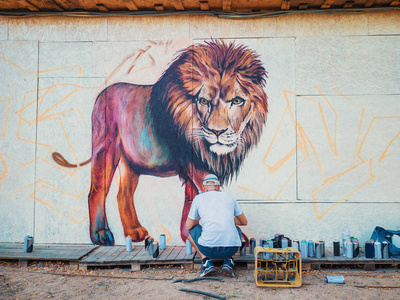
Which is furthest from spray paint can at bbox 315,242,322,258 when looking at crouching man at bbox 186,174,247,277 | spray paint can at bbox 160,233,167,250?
spray paint can at bbox 160,233,167,250

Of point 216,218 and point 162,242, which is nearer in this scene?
point 216,218

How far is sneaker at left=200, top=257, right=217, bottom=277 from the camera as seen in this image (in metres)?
4.07

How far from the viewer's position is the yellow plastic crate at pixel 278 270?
152 inches

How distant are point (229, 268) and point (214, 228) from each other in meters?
0.53

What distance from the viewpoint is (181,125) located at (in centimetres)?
529

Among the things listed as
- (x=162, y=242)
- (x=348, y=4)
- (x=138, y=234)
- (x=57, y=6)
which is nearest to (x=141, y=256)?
(x=162, y=242)

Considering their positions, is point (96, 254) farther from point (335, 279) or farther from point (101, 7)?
point (101, 7)

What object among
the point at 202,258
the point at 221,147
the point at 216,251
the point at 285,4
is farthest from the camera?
the point at 221,147

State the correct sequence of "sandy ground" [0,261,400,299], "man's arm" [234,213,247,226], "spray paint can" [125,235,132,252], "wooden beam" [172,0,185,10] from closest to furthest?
"sandy ground" [0,261,400,299]
"man's arm" [234,213,247,226]
"spray paint can" [125,235,132,252]
"wooden beam" [172,0,185,10]

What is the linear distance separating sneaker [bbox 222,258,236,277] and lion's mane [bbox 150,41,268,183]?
137 centimetres

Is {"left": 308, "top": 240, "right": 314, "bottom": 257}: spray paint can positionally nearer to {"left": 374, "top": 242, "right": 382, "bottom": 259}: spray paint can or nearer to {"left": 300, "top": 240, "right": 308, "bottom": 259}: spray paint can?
{"left": 300, "top": 240, "right": 308, "bottom": 259}: spray paint can

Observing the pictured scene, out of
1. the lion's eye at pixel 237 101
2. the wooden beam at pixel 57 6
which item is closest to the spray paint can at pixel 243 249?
the lion's eye at pixel 237 101

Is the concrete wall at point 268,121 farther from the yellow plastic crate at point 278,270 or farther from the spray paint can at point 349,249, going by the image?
the yellow plastic crate at point 278,270

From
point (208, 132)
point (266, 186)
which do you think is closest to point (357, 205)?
point (266, 186)
